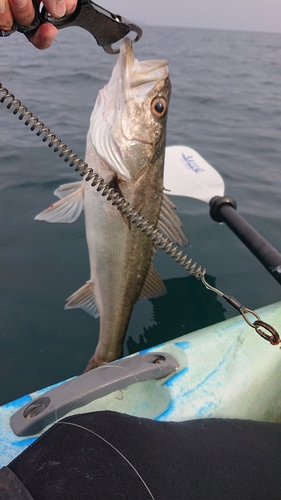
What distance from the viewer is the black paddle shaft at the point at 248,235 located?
2.88m

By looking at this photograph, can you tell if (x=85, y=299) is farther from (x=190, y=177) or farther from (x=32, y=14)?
(x=190, y=177)

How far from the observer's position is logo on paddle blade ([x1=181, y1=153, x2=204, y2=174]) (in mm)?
4789

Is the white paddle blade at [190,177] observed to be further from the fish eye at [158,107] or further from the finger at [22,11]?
the finger at [22,11]

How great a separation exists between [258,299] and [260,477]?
2.54 metres

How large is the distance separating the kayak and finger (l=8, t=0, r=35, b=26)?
150 centimetres

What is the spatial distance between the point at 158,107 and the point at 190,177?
7.89 feet

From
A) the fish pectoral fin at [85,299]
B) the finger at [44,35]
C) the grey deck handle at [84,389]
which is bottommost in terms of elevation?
the fish pectoral fin at [85,299]

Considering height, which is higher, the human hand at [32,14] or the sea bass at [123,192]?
the human hand at [32,14]

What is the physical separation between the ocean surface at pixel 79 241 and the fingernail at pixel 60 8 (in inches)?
93.4

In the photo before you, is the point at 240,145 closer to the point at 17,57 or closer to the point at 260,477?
the point at 260,477

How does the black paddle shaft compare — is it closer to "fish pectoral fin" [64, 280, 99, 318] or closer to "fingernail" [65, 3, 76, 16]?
"fish pectoral fin" [64, 280, 99, 318]

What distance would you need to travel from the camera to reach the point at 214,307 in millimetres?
3656

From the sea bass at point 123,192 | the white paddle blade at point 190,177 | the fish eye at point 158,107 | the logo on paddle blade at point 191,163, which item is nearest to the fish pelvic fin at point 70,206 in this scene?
the sea bass at point 123,192

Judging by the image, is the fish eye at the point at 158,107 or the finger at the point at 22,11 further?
the fish eye at the point at 158,107
